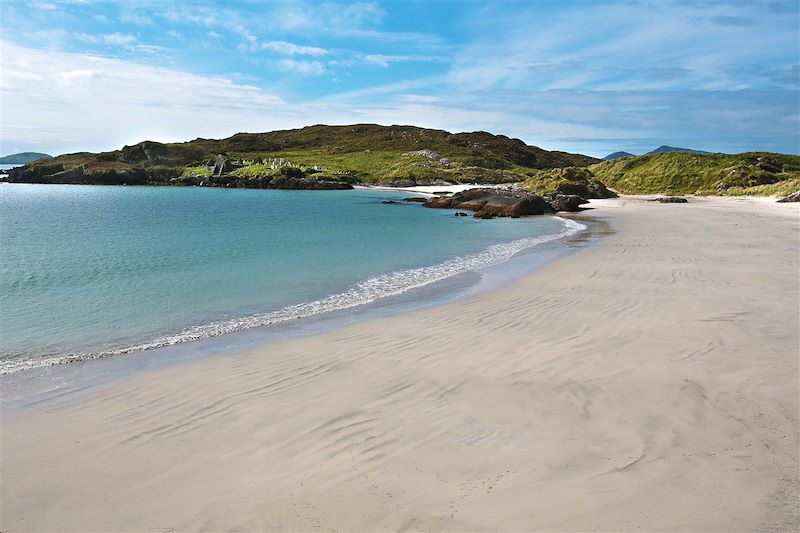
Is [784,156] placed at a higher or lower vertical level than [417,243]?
higher

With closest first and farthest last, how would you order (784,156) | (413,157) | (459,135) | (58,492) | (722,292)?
(58,492), (722,292), (784,156), (413,157), (459,135)

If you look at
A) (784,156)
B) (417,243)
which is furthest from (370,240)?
(784,156)

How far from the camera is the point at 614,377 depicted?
793 cm

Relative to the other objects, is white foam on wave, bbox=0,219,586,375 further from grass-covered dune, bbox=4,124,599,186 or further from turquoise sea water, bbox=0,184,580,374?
grass-covered dune, bbox=4,124,599,186

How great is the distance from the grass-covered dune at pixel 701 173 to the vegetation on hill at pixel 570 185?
21.9ft

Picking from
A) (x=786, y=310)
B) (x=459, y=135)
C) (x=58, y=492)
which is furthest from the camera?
(x=459, y=135)

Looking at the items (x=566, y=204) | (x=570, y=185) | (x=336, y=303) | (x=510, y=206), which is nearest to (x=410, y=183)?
(x=570, y=185)

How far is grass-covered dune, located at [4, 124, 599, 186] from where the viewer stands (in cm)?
10431

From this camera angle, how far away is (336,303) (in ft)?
46.5

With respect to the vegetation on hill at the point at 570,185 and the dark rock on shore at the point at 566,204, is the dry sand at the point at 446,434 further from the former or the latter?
the vegetation on hill at the point at 570,185

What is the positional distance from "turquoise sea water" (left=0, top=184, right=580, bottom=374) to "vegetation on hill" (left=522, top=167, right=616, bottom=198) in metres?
20.8

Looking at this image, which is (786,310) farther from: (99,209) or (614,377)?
(99,209)

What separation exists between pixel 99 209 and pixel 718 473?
54.7 meters

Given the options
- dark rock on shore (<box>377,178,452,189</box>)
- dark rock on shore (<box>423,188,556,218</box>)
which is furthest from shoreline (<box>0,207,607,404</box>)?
dark rock on shore (<box>377,178,452,189</box>)
